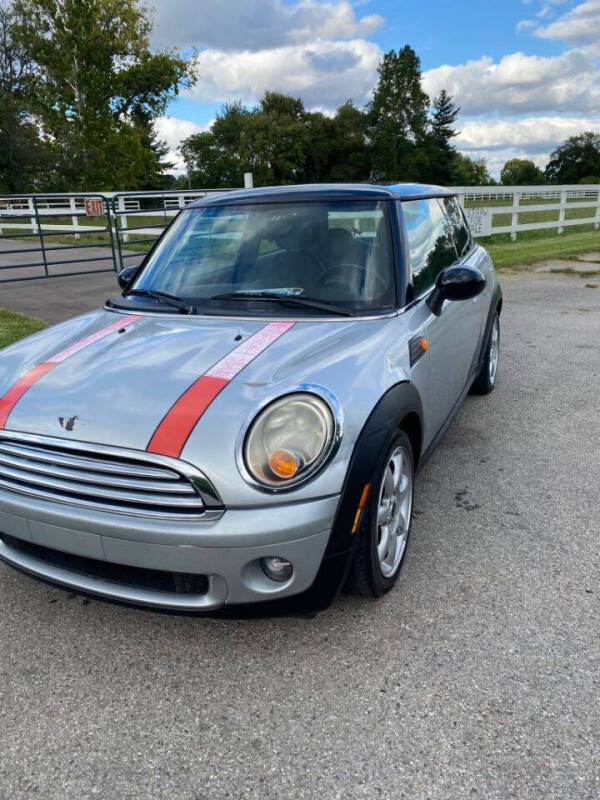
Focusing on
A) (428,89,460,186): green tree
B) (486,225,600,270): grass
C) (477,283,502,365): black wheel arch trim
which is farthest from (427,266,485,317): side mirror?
(428,89,460,186): green tree

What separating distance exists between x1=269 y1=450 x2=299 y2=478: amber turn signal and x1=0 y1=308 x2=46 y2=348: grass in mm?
4756

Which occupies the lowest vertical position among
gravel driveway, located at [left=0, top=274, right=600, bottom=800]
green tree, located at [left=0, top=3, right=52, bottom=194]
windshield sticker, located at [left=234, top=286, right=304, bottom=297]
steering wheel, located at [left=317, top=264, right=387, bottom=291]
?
gravel driveway, located at [left=0, top=274, right=600, bottom=800]

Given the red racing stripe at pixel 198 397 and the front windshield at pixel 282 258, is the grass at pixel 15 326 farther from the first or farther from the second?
the red racing stripe at pixel 198 397

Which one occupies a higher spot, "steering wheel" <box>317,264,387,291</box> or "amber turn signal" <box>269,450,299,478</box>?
"steering wheel" <box>317,264,387,291</box>

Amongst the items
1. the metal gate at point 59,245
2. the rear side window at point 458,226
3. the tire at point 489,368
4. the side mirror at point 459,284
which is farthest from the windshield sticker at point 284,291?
the metal gate at point 59,245

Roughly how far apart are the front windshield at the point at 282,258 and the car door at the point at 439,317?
21 cm

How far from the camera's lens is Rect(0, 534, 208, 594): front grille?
1976mm

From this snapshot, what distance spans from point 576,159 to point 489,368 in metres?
113

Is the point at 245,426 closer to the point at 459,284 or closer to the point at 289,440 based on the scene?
the point at 289,440

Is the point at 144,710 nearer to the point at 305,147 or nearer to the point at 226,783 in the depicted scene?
the point at 226,783

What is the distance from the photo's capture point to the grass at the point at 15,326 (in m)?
6.09

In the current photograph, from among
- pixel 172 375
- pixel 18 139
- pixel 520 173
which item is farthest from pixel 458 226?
pixel 520 173

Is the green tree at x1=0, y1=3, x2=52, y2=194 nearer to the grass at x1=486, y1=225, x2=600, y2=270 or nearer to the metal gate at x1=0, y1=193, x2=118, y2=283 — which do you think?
the metal gate at x1=0, y1=193, x2=118, y2=283

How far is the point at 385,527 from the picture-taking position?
92.3 inches
